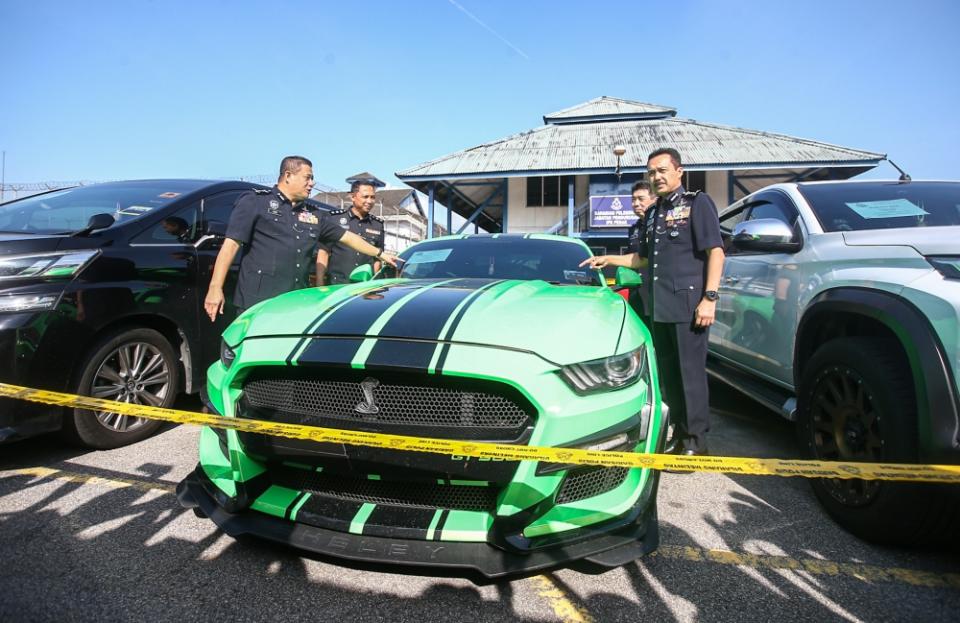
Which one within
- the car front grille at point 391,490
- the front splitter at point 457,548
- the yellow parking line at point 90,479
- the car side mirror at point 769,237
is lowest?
the yellow parking line at point 90,479

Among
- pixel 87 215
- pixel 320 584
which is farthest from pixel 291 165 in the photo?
pixel 320 584

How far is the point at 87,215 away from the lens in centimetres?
326

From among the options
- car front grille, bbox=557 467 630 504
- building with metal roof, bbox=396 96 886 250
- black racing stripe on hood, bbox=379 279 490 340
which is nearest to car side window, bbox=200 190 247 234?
black racing stripe on hood, bbox=379 279 490 340

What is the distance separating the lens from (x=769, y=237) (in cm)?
270

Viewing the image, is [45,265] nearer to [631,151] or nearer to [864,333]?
[864,333]

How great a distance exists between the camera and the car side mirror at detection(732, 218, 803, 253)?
8.85 feet

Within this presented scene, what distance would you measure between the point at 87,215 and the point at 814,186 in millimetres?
4640

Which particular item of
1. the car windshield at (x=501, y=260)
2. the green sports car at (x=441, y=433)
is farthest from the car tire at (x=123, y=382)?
the car windshield at (x=501, y=260)

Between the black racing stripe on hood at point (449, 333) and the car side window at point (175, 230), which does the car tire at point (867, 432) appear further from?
the car side window at point (175, 230)

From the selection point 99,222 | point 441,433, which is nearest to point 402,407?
point 441,433

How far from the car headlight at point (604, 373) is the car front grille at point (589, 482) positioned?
25cm

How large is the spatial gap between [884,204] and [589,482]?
2454mm

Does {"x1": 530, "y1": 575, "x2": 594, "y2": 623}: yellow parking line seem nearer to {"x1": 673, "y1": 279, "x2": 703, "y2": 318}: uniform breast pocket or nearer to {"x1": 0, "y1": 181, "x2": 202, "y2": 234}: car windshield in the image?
{"x1": 673, "y1": 279, "x2": 703, "y2": 318}: uniform breast pocket

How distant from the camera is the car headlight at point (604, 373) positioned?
1.55 metres
